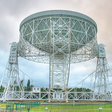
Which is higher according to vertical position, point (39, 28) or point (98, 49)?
point (39, 28)

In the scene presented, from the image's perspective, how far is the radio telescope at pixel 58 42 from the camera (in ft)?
93.7

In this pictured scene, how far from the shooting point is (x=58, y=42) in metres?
29.4

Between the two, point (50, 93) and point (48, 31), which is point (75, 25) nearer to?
point (48, 31)

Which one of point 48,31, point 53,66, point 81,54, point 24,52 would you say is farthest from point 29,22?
point 81,54

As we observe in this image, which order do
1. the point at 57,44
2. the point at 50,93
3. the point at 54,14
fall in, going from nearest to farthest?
1. the point at 54,14
2. the point at 57,44
3. the point at 50,93

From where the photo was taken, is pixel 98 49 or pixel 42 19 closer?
pixel 42 19

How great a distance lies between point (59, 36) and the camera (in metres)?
29.4

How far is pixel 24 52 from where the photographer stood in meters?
33.4

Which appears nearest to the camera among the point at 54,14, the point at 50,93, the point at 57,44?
the point at 54,14

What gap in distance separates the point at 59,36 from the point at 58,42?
1.09m

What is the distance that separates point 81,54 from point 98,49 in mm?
3793

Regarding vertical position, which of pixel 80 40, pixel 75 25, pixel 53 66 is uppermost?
pixel 75 25

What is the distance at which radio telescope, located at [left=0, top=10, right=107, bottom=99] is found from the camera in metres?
28.5

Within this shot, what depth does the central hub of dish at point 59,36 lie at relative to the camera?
2845 cm
